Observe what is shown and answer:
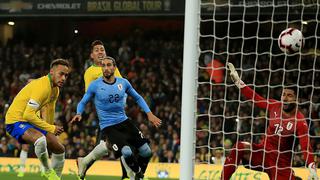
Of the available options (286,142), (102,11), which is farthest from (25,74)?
(286,142)

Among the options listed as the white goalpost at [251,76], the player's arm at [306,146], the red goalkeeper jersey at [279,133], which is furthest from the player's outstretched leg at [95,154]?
the player's arm at [306,146]

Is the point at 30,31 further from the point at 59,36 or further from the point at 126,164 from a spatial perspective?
the point at 126,164

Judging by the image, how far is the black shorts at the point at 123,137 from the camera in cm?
973

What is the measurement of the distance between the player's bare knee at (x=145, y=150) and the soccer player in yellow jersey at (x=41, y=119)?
3.51 ft

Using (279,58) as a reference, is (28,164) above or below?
below

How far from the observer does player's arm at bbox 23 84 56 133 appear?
9.58 m

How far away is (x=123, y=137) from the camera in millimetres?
9781

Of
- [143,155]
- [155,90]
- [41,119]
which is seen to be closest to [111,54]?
[155,90]

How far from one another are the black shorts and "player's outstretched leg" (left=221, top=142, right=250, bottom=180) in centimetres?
162

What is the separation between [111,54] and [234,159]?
14.8 metres

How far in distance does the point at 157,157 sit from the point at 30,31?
8950 millimetres

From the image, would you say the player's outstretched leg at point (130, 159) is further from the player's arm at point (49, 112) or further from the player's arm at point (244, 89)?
the player's arm at point (244, 89)

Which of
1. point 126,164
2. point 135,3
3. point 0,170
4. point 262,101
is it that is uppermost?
point 135,3

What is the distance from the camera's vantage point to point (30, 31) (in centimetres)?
2564
